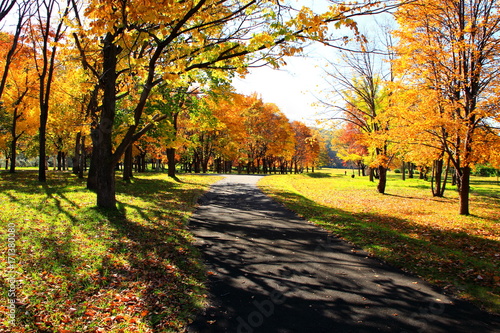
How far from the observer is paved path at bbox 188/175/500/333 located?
11.6 ft

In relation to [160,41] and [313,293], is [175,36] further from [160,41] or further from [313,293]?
[313,293]

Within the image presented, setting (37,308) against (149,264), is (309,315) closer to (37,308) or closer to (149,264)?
(149,264)

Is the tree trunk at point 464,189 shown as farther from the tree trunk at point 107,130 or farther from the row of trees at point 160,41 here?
the tree trunk at point 107,130

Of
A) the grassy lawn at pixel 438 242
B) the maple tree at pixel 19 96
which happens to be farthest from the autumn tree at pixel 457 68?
the maple tree at pixel 19 96

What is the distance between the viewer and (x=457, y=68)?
11086mm

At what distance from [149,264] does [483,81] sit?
44.2 ft

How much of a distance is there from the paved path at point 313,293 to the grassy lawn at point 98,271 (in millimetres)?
504

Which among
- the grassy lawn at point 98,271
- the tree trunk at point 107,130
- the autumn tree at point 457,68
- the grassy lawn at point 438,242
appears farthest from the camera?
the autumn tree at point 457,68

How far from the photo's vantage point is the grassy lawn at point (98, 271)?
3467mm

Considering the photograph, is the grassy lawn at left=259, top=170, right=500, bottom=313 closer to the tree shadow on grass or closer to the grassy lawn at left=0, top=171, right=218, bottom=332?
the tree shadow on grass

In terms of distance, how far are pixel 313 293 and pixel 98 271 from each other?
3.65 meters

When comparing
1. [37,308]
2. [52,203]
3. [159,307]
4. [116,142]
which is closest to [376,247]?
[159,307]

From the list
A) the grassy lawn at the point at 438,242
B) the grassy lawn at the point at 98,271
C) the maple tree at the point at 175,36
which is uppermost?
the maple tree at the point at 175,36

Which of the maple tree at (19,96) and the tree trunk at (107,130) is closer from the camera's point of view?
the tree trunk at (107,130)
